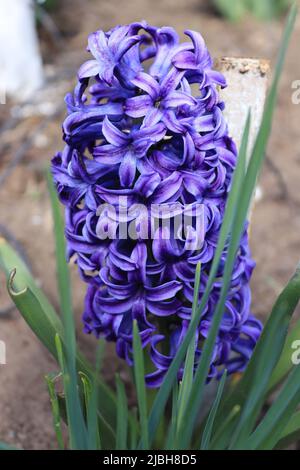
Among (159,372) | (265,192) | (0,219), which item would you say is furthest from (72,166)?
(265,192)

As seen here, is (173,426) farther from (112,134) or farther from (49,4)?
(49,4)

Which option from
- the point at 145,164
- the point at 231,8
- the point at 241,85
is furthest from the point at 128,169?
the point at 231,8

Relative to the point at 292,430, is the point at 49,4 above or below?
above

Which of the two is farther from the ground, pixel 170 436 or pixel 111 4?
pixel 111 4

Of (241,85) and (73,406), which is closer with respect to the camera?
(73,406)

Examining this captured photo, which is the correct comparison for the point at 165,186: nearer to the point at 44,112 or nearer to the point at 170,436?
the point at 170,436

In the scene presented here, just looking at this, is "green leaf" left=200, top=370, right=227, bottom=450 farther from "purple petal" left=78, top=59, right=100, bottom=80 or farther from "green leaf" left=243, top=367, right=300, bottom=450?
"purple petal" left=78, top=59, right=100, bottom=80
